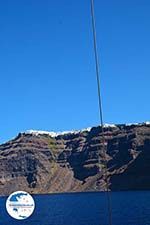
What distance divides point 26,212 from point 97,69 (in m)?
2.21

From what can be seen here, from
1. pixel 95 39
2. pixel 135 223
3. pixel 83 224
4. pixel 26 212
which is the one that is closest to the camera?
pixel 95 39

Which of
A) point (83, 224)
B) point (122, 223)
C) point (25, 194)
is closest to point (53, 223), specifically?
point (83, 224)

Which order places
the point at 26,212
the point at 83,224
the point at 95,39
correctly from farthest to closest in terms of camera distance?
1. the point at 83,224
2. the point at 26,212
3. the point at 95,39

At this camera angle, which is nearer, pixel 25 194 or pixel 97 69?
pixel 97 69

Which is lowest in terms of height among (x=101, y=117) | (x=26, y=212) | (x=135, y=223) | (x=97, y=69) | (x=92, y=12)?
(x=26, y=212)

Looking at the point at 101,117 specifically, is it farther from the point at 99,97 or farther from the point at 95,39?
the point at 95,39

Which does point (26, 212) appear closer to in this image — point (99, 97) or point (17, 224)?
point (99, 97)

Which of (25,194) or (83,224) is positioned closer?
(25,194)

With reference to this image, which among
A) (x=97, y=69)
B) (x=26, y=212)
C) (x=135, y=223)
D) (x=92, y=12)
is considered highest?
(x=135, y=223)

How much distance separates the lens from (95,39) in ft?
21.5

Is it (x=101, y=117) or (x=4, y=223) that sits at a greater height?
(x=4, y=223)

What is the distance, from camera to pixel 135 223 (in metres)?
113

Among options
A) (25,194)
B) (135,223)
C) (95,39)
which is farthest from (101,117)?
(135,223)

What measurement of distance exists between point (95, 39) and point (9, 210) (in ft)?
8.52
